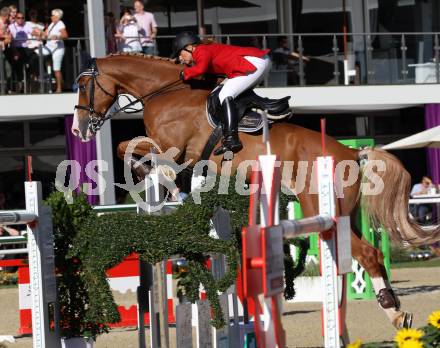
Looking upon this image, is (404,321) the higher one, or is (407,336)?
(407,336)

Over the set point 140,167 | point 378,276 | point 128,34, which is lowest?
point 378,276

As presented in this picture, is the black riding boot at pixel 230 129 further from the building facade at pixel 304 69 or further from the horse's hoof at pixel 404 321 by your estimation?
the building facade at pixel 304 69

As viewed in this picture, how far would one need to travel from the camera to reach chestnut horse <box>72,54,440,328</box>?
7551 mm

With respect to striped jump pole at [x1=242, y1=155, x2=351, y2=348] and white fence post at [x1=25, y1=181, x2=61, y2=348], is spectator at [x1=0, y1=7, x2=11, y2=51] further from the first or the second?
striped jump pole at [x1=242, y1=155, x2=351, y2=348]

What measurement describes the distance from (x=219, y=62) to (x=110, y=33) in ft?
30.5

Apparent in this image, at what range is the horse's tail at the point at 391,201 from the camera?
299 inches

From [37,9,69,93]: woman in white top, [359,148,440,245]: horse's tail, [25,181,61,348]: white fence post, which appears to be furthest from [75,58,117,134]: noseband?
[37,9,69,93]: woman in white top

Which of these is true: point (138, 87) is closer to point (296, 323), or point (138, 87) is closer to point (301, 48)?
point (296, 323)

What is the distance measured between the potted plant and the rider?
4.51 ft

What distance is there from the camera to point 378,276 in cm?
723

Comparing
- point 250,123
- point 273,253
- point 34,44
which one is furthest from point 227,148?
point 34,44

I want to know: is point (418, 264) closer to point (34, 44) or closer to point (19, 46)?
point (34, 44)

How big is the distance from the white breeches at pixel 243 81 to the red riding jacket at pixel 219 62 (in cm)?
4

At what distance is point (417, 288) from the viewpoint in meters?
11.1
